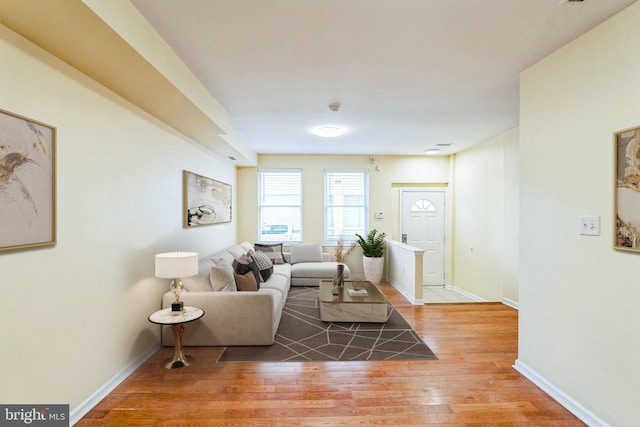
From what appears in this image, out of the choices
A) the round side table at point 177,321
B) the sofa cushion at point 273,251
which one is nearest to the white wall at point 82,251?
the round side table at point 177,321

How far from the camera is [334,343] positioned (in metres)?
3.23

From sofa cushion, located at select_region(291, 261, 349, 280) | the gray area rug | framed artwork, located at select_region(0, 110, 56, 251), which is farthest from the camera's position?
sofa cushion, located at select_region(291, 261, 349, 280)

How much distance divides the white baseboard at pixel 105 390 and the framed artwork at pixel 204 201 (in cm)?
154

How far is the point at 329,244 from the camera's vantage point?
6535 mm

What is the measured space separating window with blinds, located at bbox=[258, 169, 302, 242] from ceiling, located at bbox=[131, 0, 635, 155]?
2.63 m

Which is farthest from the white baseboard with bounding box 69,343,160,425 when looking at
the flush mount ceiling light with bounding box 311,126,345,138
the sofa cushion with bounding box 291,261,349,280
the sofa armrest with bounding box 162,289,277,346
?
the flush mount ceiling light with bounding box 311,126,345,138

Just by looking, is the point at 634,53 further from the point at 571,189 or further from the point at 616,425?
the point at 616,425

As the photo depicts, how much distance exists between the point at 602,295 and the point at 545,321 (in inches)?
21.6

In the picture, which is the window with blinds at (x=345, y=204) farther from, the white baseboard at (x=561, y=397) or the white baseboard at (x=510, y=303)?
the white baseboard at (x=561, y=397)

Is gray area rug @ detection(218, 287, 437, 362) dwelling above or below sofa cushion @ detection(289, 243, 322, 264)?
below

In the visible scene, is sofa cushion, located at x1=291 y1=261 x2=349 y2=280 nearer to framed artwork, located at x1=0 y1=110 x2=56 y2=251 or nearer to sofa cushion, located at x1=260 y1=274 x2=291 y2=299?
sofa cushion, located at x1=260 y1=274 x2=291 y2=299

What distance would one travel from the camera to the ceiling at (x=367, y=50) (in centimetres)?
180

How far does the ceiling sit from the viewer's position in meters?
1.80

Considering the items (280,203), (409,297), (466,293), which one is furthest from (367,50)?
(466,293)
